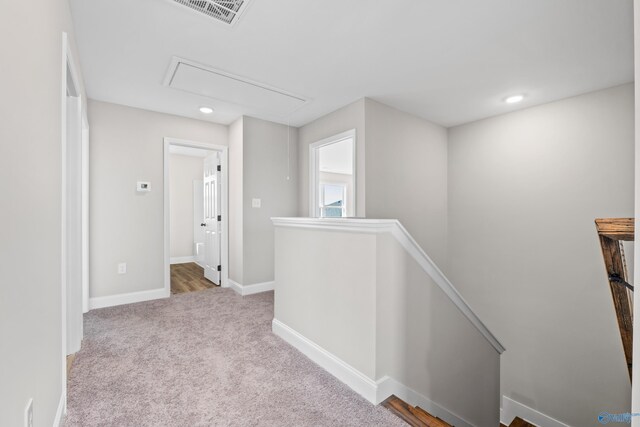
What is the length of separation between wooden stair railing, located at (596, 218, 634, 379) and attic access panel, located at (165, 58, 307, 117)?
2851mm

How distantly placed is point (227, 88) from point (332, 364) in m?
2.72

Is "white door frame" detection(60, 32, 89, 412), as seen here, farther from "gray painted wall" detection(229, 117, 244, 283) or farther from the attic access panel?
"gray painted wall" detection(229, 117, 244, 283)

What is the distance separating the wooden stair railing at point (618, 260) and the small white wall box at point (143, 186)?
13.1 ft

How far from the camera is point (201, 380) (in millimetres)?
1878

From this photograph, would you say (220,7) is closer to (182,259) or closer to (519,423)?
(519,423)

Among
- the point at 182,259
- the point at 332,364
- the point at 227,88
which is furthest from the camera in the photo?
the point at 182,259

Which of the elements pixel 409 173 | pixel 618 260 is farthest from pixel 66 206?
pixel 409 173

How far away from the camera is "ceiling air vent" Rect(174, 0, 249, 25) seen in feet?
5.97

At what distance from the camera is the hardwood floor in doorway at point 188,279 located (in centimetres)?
418

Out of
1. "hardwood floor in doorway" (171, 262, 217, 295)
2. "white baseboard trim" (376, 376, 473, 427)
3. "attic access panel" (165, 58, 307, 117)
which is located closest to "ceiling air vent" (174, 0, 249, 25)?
"attic access panel" (165, 58, 307, 117)

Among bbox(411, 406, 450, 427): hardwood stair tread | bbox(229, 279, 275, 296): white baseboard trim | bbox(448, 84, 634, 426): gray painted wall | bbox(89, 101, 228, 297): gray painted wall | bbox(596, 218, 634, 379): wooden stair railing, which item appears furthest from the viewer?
bbox(229, 279, 275, 296): white baseboard trim

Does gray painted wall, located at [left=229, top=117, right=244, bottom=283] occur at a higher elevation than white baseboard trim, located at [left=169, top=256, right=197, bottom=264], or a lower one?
higher
